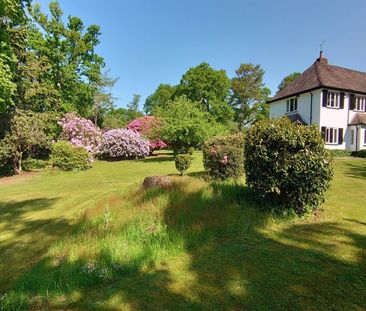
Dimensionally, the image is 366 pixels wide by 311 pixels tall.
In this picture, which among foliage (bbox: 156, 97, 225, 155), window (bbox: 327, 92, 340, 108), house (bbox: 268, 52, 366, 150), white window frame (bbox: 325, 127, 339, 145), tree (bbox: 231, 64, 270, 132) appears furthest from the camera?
tree (bbox: 231, 64, 270, 132)

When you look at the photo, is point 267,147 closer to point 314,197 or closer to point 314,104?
point 314,197

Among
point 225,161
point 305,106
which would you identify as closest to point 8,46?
point 225,161

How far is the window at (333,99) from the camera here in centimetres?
2580

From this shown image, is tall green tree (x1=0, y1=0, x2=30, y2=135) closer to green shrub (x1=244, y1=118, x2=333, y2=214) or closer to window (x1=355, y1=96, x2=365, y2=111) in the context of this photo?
green shrub (x1=244, y1=118, x2=333, y2=214)

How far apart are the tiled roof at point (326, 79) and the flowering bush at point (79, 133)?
19669 mm

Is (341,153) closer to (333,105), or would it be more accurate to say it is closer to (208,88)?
(333,105)

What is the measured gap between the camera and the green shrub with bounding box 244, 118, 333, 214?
20.1 ft

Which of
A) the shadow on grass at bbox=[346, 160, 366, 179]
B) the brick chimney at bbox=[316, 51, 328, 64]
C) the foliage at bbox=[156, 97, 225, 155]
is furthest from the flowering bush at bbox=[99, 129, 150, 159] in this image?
the brick chimney at bbox=[316, 51, 328, 64]

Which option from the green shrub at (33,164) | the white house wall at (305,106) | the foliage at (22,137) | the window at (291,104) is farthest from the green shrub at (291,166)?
the window at (291,104)

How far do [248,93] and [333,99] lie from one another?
93.3 feet

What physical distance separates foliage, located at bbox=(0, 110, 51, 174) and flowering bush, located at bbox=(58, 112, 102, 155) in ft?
15.3

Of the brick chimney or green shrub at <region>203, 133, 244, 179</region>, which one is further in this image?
the brick chimney

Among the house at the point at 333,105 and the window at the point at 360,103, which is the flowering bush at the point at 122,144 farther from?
the window at the point at 360,103

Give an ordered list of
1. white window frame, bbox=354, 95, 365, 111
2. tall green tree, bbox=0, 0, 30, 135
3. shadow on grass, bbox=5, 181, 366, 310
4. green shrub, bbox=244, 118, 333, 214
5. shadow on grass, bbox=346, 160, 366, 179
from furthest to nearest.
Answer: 1. white window frame, bbox=354, 95, 365, 111
2. tall green tree, bbox=0, 0, 30, 135
3. shadow on grass, bbox=346, 160, 366, 179
4. green shrub, bbox=244, 118, 333, 214
5. shadow on grass, bbox=5, 181, 366, 310
